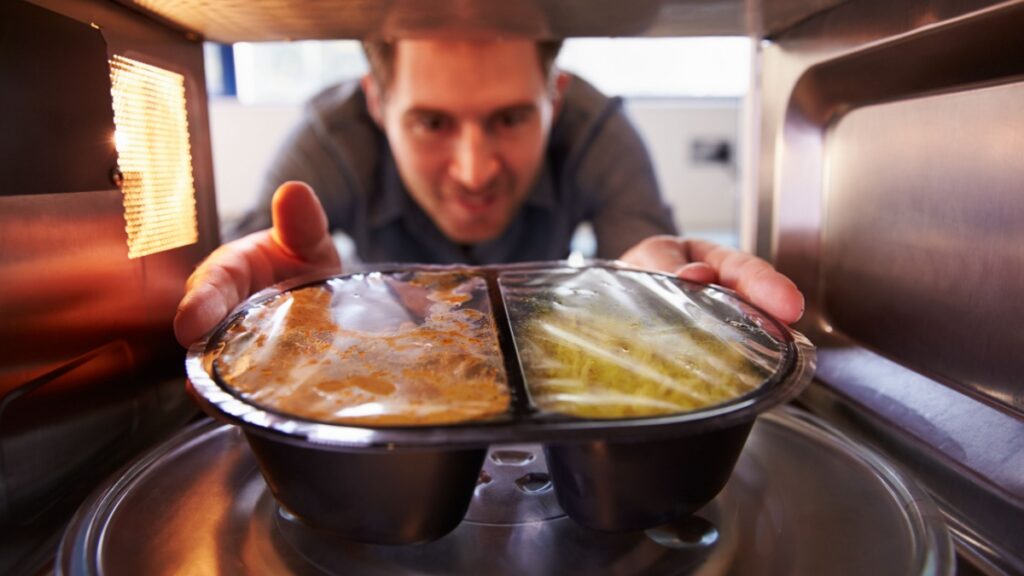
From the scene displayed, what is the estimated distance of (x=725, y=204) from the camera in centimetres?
354

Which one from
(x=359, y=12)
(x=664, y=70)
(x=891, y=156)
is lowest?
(x=891, y=156)

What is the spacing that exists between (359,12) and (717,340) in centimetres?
43

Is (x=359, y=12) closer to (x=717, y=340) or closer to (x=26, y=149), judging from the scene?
(x=26, y=149)

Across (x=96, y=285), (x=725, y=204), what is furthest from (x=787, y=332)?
(x=725, y=204)

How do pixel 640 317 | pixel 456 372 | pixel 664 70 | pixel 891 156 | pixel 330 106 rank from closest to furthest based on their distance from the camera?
pixel 456 372
pixel 640 317
pixel 891 156
pixel 330 106
pixel 664 70

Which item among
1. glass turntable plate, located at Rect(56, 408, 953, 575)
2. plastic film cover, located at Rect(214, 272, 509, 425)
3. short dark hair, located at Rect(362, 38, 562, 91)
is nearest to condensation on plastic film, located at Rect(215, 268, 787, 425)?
plastic film cover, located at Rect(214, 272, 509, 425)

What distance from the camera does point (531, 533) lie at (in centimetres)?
48

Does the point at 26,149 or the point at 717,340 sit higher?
the point at 26,149

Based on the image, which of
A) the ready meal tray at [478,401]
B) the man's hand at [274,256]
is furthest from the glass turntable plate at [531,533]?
the man's hand at [274,256]

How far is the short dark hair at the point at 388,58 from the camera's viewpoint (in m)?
1.30

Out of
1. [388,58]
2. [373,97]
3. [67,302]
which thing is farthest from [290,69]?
[67,302]

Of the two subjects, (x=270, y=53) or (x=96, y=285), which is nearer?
(x=96, y=285)

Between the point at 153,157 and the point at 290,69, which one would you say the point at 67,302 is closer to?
the point at 153,157

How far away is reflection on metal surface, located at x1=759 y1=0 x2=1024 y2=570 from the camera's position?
53 centimetres
